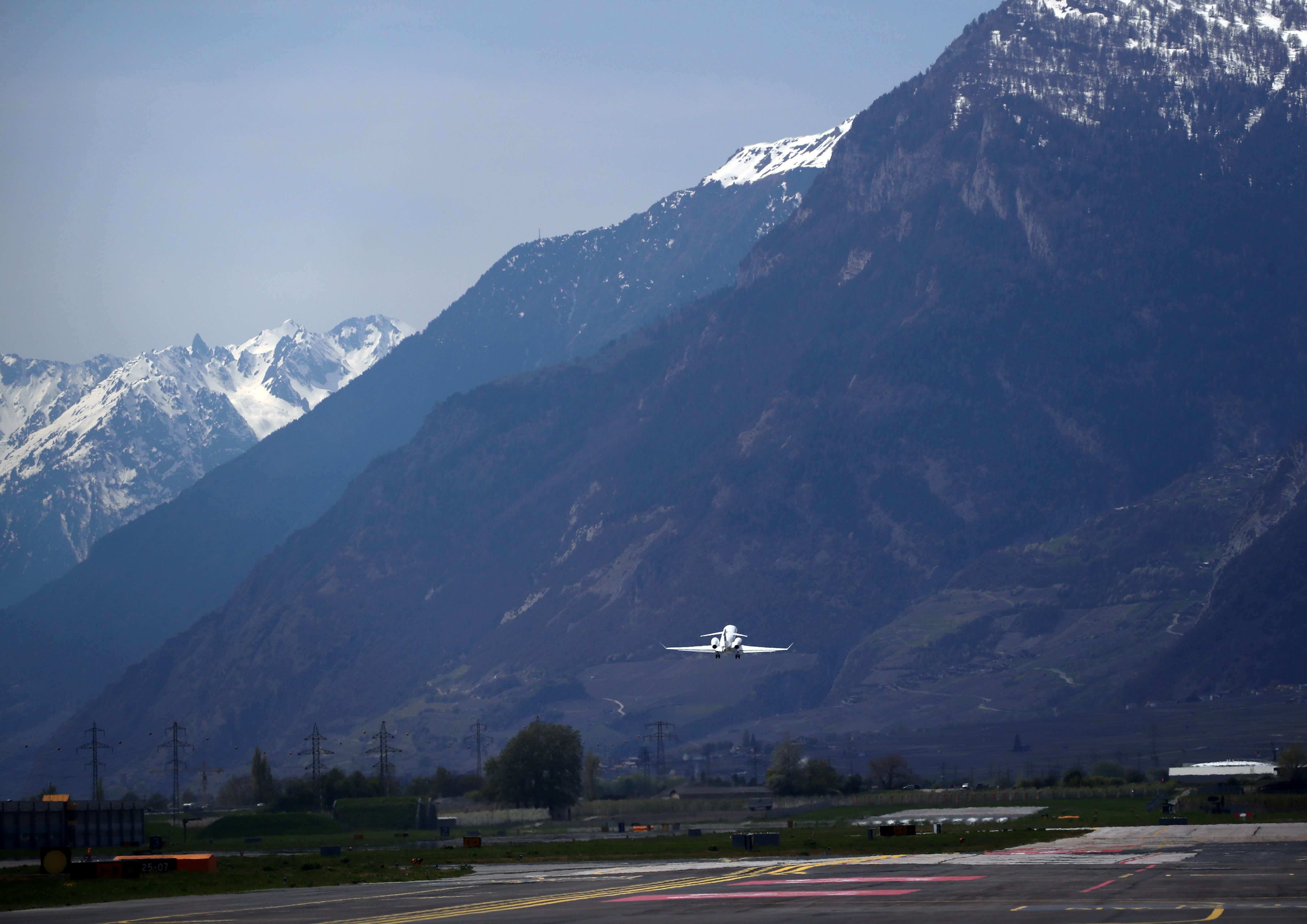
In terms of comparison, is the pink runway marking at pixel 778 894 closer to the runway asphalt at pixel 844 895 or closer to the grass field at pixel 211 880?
the runway asphalt at pixel 844 895

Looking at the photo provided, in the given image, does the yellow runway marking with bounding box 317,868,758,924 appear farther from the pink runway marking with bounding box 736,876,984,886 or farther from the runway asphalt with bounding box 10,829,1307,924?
the pink runway marking with bounding box 736,876,984,886

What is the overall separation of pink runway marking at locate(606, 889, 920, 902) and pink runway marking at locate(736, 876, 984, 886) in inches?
192

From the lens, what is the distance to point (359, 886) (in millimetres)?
112562

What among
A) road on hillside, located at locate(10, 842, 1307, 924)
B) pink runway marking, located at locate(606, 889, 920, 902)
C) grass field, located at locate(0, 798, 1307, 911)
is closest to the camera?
road on hillside, located at locate(10, 842, 1307, 924)

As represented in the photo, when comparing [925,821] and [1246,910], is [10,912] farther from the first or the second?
[925,821]

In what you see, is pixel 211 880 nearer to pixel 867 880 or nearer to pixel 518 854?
pixel 518 854

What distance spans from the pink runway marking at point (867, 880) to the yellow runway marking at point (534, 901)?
10.2 ft

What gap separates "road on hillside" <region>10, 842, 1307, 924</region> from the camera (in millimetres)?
80812

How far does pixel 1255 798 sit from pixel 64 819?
146 meters

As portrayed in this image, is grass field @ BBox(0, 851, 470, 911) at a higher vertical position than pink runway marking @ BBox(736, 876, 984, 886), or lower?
higher

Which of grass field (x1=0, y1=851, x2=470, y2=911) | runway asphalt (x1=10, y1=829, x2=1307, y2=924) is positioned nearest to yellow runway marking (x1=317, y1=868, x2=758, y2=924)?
runway asphalt (x1=10, y1=829, x2=1307, y2=924)

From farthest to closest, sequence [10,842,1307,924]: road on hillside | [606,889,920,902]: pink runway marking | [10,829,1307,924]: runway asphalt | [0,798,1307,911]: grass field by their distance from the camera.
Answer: [0,798,1307,911]: grass field → [606,889,920,902]: pink runway marking → [10,829,1307,924]: runway asphalt → [10,842,1307,924]: road on hillside

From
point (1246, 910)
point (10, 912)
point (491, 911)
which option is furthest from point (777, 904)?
point (10, 912)

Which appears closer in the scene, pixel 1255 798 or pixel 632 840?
pixel 632 840
